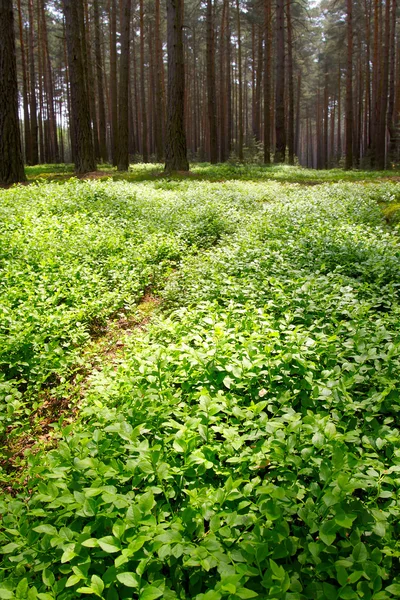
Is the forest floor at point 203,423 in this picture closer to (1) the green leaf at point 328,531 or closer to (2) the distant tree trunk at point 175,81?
(1) the green leaf at point 328,531

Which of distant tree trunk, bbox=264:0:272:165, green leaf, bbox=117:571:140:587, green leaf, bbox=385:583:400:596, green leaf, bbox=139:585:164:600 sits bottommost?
green leaf, bbox=385:583:400:596

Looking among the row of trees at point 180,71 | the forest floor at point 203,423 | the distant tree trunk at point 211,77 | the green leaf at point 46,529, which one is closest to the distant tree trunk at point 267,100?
the row of trees at point 180,71

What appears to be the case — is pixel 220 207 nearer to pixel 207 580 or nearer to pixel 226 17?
pixel 207 580

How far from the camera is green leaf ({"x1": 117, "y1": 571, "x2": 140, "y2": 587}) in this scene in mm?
1882

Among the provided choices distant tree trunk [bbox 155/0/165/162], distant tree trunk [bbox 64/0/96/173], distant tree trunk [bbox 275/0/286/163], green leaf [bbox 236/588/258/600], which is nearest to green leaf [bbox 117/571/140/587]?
green leaf [bbox 236/588/258/600]

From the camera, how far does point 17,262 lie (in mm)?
5965

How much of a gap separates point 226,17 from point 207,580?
3809cm

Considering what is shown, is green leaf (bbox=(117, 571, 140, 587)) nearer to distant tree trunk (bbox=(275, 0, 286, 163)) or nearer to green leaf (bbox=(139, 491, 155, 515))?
green leaf (bbox=(139, 491, 155, 515))

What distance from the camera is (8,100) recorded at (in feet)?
38.6

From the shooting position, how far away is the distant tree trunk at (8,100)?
456 inches

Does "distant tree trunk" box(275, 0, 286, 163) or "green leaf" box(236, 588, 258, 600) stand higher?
"distant tree trunk" box(275, 0, 286, 163)

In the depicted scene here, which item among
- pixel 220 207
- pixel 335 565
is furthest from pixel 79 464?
pixel 220 207

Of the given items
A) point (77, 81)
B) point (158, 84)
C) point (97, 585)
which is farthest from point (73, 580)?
point (158, 84)

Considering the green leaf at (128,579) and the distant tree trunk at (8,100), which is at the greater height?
the distant tree trunk at (8,100)
